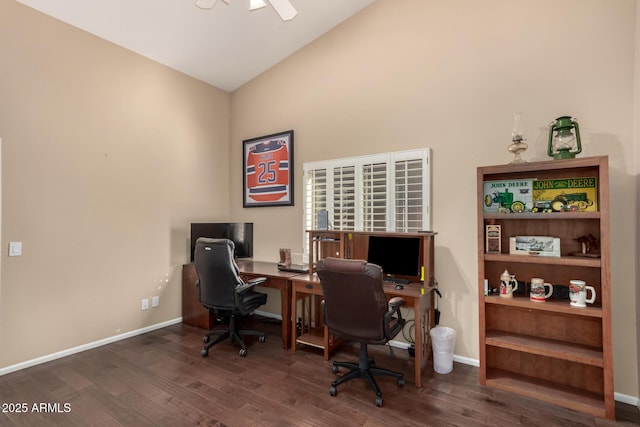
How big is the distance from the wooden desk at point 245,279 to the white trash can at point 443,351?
4.80ft

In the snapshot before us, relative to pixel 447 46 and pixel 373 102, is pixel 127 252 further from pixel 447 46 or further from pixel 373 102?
pixel 447 46

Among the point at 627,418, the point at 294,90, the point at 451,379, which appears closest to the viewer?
the point at 627,418

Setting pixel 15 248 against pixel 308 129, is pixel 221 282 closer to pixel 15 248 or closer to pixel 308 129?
pixel 15 248

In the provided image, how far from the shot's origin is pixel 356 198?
3.54 m

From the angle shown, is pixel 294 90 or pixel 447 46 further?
pixel 294 90

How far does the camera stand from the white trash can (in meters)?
2.79

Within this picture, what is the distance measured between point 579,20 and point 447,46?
1004mm

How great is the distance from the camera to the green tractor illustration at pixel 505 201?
2.59 meters

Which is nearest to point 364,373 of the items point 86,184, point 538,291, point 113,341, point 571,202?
point 538,291

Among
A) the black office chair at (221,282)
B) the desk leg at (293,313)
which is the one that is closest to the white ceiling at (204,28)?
the black office chair at (221,282)

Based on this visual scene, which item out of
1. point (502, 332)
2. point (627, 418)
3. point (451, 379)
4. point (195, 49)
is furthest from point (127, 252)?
point (627, 418)

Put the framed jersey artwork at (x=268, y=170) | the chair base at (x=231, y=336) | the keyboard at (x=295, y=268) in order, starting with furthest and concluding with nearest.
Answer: the framed jersey artwork at (x=268, y=170) < the keyboard at (x=295, y=268) < the chair base at (x=231, y=336)

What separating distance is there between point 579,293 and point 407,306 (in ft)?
4.06

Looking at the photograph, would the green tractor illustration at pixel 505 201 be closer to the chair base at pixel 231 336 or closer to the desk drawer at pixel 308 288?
the desk drawer at pixel 308 288
